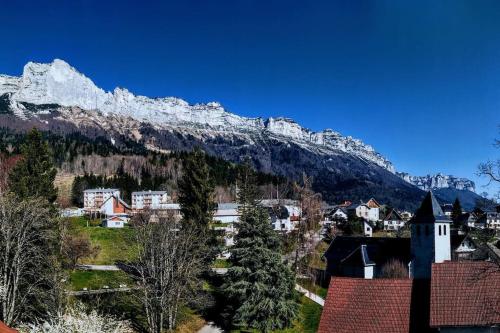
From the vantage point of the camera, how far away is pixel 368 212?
13725 cm

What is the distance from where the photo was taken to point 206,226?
5000cm

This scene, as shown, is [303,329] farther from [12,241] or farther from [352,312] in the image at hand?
[12,241]

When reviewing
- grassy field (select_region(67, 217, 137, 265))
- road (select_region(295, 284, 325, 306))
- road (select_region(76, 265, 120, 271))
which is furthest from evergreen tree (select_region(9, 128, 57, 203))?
road (select_region(295, 284, 325, 306))

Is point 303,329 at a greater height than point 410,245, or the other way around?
point 410,245

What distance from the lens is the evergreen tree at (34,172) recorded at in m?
40.2

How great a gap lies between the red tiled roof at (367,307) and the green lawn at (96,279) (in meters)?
22.7

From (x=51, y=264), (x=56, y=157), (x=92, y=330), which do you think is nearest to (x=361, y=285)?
(x=92, y=330)

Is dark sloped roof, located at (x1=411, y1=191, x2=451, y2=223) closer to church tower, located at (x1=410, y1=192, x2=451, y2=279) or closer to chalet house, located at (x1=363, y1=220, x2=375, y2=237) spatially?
church tower, located at (x1=410, y1=192, x2=451, y2=279)

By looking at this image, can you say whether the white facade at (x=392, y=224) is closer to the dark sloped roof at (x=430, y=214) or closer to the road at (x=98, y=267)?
the dark sloped roof at (x=430, y=214)

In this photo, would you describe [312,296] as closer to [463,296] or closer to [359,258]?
[359,258]

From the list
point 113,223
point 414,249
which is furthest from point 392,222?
point 414,249

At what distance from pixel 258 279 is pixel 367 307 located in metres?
15.8

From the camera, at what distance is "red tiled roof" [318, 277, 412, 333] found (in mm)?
25375

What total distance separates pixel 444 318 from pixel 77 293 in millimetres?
30392
